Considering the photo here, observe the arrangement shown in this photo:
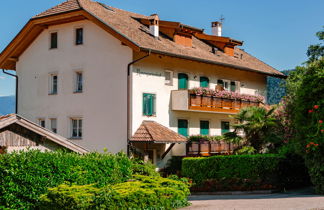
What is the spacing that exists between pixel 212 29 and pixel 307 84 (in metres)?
25.7

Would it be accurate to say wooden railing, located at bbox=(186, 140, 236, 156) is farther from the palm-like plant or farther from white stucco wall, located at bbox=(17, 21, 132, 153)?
white stucco wall, located at bbox=(17, 21, 132, 153)

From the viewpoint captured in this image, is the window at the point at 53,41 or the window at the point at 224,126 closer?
the window at the point at 53,41

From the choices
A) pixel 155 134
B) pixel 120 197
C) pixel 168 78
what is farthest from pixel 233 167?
pixel 120 197

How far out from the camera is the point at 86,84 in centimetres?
3378

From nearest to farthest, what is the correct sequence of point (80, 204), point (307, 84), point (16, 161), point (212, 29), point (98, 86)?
point (80, 204) < point (16, 161) < point (307, 84) < point (98, 86) < point (212, 29)

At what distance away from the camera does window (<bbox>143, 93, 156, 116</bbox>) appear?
32.6m

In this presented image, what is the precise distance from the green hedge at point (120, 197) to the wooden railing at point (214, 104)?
17460mm

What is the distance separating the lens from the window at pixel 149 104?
32.6 metres

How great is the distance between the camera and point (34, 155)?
17.0 meters

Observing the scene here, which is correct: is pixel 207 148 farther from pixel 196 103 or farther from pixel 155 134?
pixel 155 134

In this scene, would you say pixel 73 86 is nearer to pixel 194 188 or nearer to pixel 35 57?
pixel 35 57

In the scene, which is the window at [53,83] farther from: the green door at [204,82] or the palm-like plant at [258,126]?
the palm-like plant at [258,126]

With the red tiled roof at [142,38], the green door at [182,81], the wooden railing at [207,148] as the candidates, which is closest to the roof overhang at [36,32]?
the red tiled roof at [142,38]

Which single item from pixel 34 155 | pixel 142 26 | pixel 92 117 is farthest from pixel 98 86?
pixel 34 155
